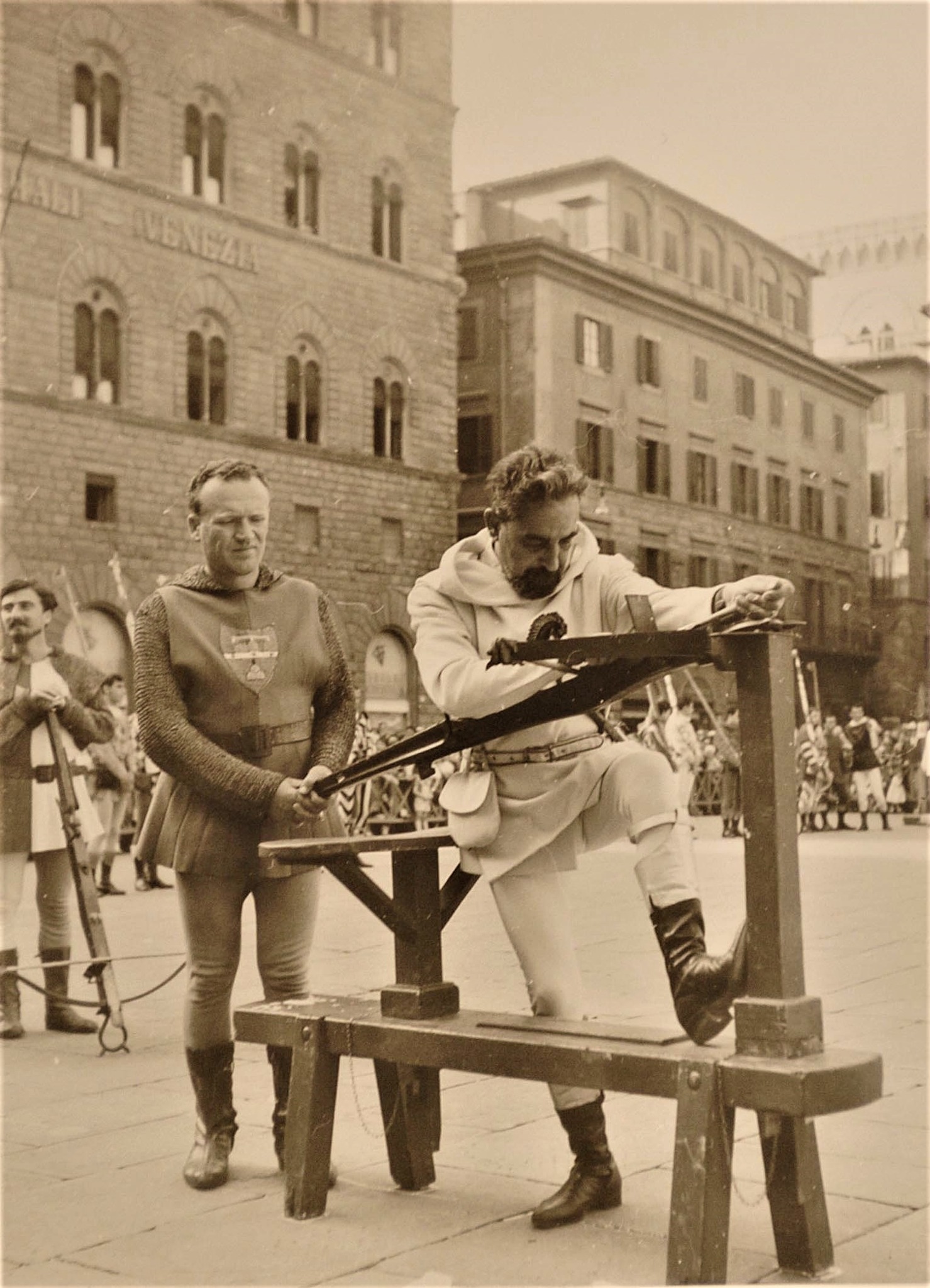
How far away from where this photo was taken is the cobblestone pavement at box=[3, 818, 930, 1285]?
10.7 feet

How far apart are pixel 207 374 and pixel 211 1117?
19.4 metres

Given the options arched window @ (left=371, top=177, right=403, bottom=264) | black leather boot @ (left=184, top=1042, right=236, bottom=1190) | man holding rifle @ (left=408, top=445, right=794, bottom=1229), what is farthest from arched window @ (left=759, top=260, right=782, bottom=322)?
arched window @ (left=371, top=177, right=403, bottom=264)

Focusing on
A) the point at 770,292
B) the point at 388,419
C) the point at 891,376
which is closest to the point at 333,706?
the point at 770,292

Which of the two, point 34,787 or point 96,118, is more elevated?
point 96,118

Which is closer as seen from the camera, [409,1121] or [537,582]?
[537,582]

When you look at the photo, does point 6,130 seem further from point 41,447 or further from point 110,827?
point 110,827

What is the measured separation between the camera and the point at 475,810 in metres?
3.56

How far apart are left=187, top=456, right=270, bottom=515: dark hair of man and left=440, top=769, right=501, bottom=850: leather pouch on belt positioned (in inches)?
34.7

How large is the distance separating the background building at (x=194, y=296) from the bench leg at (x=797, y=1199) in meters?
15.6

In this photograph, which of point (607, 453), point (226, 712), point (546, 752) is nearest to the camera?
point (546, 752)

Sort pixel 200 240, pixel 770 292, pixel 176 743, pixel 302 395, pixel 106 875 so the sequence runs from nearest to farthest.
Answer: pixel 176 743, pixel 770 292, pixel 106 875, pixel 302 395, pixel 200 240

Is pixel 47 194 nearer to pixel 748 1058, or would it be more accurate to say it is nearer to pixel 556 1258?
pixel 556 1258

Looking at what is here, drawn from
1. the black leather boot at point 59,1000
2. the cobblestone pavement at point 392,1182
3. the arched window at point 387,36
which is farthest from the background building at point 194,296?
the cobblestone pavement at point 392,1182

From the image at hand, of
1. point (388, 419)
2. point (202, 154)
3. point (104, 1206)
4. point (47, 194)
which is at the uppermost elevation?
point (202, 154)
